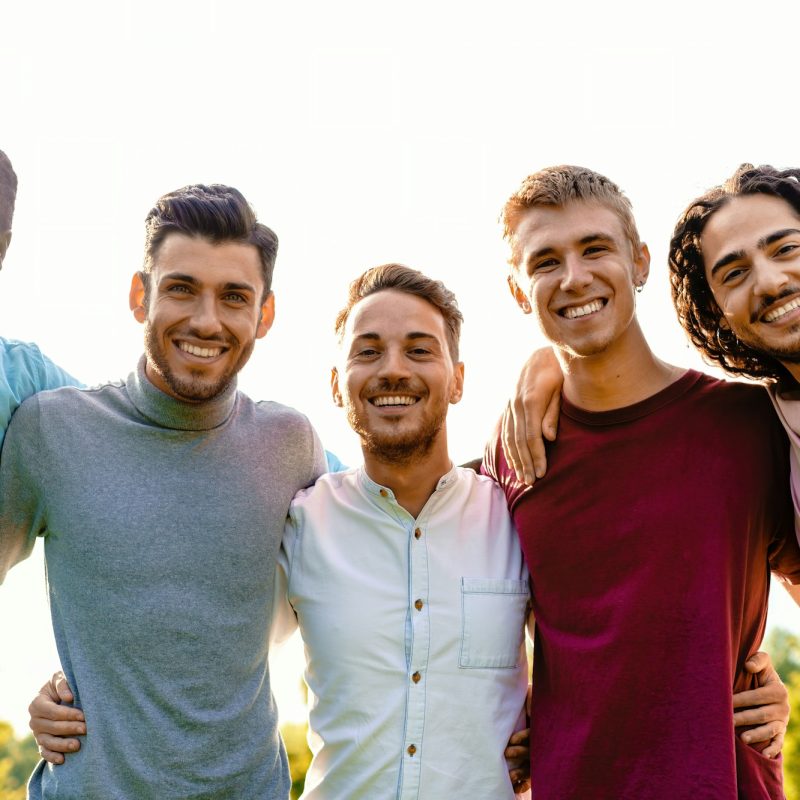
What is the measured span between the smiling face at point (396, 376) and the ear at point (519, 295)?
1.17ft

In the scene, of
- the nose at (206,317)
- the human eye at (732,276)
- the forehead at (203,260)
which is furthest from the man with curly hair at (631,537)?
the nose at (206,317)

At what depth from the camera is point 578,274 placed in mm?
3471

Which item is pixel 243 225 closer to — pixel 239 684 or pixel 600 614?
pixel 239 684

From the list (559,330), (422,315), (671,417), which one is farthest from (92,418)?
(671,417)

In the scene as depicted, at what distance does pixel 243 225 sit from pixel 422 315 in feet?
2.86

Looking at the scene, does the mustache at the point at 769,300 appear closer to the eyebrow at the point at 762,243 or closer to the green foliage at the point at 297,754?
the eyebrow at the point at 762,243

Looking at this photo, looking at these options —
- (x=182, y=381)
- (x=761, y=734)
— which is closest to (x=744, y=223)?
(x=761, y=734)

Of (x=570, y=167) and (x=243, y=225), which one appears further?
(x=570, y=167)

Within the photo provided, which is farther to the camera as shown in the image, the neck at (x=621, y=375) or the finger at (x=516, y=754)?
the neck at (x=621, y=375)

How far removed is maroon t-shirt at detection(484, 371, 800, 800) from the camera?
2.99m

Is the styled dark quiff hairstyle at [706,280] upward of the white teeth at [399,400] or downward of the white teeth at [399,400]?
upward

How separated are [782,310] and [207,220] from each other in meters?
2.27

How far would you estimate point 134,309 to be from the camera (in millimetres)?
3605

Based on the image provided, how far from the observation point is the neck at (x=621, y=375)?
11.4 ft
